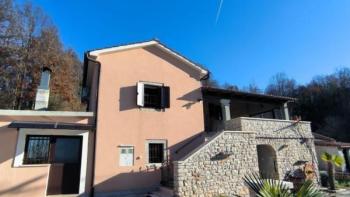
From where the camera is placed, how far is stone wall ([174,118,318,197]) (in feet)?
32.9

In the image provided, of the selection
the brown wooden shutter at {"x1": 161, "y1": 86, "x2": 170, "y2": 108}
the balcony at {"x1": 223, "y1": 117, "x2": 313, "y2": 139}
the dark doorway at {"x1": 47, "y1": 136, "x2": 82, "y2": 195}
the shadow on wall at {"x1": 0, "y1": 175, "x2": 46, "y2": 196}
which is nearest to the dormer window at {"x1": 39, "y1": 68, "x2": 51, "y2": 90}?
the dark doorway at {"x1": 47, "y1": 136, "x2": 82, "y2": 195}

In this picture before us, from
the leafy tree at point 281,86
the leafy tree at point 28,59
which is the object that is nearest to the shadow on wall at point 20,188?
the leafy tree at point 28,59

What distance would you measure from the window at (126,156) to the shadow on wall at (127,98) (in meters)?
2.11

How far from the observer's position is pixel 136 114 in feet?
41.1

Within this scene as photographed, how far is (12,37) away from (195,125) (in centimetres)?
2055

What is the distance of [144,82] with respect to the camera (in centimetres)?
1321

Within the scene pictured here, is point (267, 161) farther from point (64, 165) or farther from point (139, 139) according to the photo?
point (64, 165)

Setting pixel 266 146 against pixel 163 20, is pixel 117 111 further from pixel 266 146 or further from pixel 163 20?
pixel 266 146

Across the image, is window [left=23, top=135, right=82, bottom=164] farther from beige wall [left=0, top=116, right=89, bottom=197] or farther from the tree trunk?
the tree trunk

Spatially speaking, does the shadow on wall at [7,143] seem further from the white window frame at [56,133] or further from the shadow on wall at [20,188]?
the shadow on wall at [20,188]

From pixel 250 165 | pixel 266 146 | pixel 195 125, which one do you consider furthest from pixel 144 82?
pixel 266 146

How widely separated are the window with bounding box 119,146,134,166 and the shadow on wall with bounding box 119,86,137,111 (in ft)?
6.91

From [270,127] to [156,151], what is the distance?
7.41 metres

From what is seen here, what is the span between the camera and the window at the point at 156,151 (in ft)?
40.3
